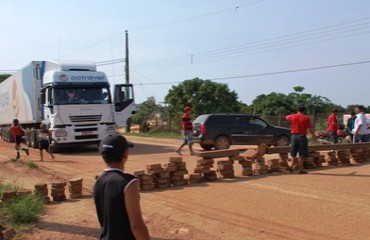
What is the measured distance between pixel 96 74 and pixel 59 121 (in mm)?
2610

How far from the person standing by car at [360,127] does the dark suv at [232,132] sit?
5.46m

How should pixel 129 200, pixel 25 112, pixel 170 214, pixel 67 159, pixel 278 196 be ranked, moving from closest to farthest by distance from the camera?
pixel 129 200 → pixel 170 214 → pixel 278 196 → pixel 67 159 → pixel 25 112

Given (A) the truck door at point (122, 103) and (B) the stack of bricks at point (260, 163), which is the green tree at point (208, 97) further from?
(B) the stack of bricks at point (260, 163)

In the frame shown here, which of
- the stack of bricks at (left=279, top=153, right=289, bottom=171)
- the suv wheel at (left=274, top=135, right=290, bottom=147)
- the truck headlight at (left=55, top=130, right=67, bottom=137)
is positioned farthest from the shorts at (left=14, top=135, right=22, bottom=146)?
the suv wheel at (left=274, top=135, right=290, bottom=147)

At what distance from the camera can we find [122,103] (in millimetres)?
20109

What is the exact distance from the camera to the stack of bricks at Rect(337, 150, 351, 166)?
13.4m

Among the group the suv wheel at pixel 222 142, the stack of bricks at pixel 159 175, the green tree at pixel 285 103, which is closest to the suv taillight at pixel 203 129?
the suv wheel at pixel 222 142

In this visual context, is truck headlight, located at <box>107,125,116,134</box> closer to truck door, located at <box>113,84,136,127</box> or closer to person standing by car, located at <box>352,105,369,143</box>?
truck door, located at <box>113,84,136,127</box>

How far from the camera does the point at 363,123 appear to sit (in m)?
14.5

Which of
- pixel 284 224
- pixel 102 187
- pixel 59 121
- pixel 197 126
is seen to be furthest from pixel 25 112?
pixel 102 187

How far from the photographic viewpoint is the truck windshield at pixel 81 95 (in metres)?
18.7

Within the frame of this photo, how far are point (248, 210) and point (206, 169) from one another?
3200 millimetres

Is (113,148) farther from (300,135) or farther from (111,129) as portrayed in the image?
(111,129)

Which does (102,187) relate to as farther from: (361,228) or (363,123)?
(363,123)
